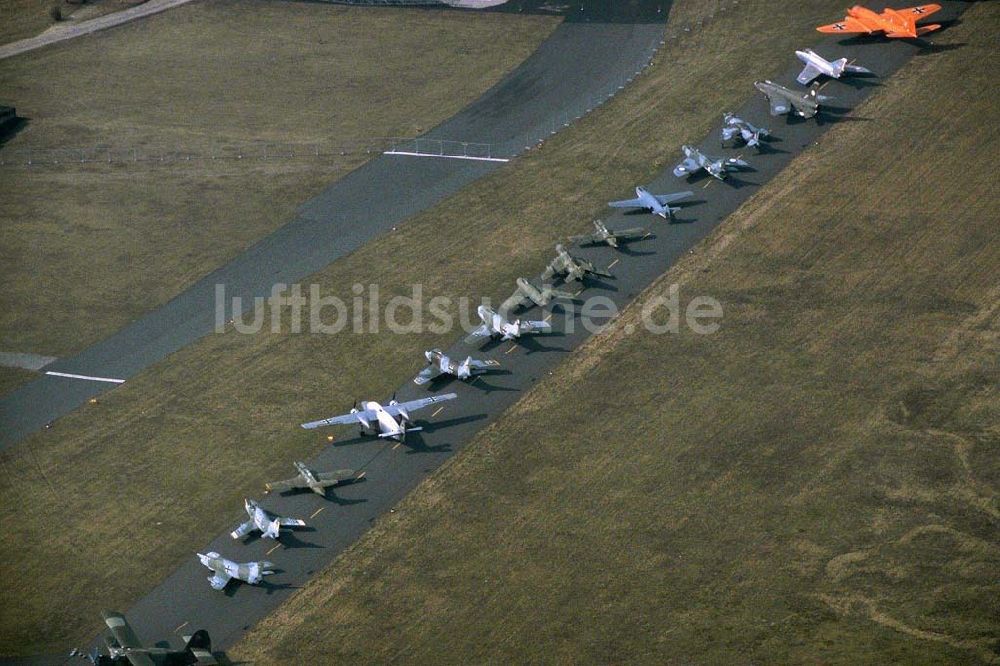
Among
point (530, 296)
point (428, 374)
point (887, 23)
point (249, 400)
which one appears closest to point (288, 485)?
point (249, 400)

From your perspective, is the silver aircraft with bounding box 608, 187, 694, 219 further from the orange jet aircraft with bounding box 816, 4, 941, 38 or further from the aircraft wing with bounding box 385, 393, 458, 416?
the orange jet aircraft with bounding box 816, 4, 941, 38

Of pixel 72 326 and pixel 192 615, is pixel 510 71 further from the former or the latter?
pixel 192 615

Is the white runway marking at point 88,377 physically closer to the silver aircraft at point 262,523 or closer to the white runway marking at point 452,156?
the silver aircraft at point 262,523

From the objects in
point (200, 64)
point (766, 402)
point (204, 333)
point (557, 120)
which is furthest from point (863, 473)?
point (200, 64)

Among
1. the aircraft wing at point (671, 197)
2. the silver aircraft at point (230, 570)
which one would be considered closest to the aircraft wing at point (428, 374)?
the silver aircraft at point (230, 570)

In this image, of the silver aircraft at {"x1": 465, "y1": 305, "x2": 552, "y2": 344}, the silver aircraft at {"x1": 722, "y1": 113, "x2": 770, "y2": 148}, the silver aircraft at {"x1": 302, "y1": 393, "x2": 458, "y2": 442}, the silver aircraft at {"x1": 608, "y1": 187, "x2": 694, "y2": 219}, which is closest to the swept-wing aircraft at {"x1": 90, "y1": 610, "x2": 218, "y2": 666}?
the silver aircraft at {"x1": 302, "y1": 393, "x2": 458, "y2": 442}
